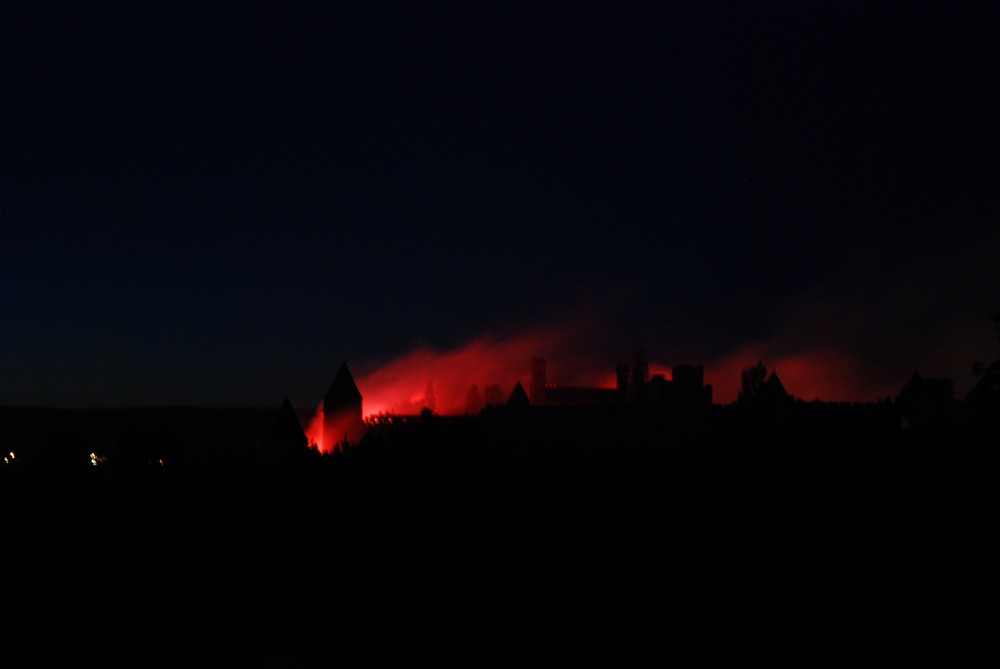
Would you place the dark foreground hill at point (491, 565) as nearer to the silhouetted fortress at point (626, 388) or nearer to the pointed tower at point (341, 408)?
the pointed tower at point (341, 408)

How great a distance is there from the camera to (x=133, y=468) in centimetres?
1244

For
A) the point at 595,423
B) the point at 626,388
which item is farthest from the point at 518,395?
the point at 595,423

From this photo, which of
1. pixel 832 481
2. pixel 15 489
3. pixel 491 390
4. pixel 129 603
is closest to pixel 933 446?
pixel 832 481

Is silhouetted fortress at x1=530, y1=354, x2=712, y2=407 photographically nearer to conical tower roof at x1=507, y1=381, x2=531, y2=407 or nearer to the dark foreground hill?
conical tower roof at x1=507, y1=381, x2=531, y2=407

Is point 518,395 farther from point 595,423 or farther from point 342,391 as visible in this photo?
point 595,423

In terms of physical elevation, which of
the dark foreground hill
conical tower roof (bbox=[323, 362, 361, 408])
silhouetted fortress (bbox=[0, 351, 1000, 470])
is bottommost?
the dark foreground hill

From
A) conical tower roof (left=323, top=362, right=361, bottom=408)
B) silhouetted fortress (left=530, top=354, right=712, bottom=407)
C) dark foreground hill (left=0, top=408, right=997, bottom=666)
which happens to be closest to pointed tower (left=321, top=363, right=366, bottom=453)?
conical tower roof (left=323, top=362, right=361, bottom=408)

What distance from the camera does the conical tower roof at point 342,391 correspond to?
39031 millimetres

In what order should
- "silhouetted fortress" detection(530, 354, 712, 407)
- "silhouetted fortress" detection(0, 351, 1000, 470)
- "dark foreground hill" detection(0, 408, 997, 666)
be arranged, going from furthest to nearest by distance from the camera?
1. "silhouetted fortress" detection(530, 354, 712, 407)
2. "silhouetted fortress" detection(0, 351, 1000, 470)
3. "dark foreground hill" detection(0, 408, 997, 666)

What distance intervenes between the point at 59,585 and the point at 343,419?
28.8 metres

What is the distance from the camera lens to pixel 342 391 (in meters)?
39.1

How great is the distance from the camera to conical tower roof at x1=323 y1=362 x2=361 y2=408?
3903 cm

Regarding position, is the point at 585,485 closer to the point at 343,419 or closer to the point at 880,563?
the point at 880,563

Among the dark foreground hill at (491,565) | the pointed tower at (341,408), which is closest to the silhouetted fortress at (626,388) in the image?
the pointed tower at (341,408)
